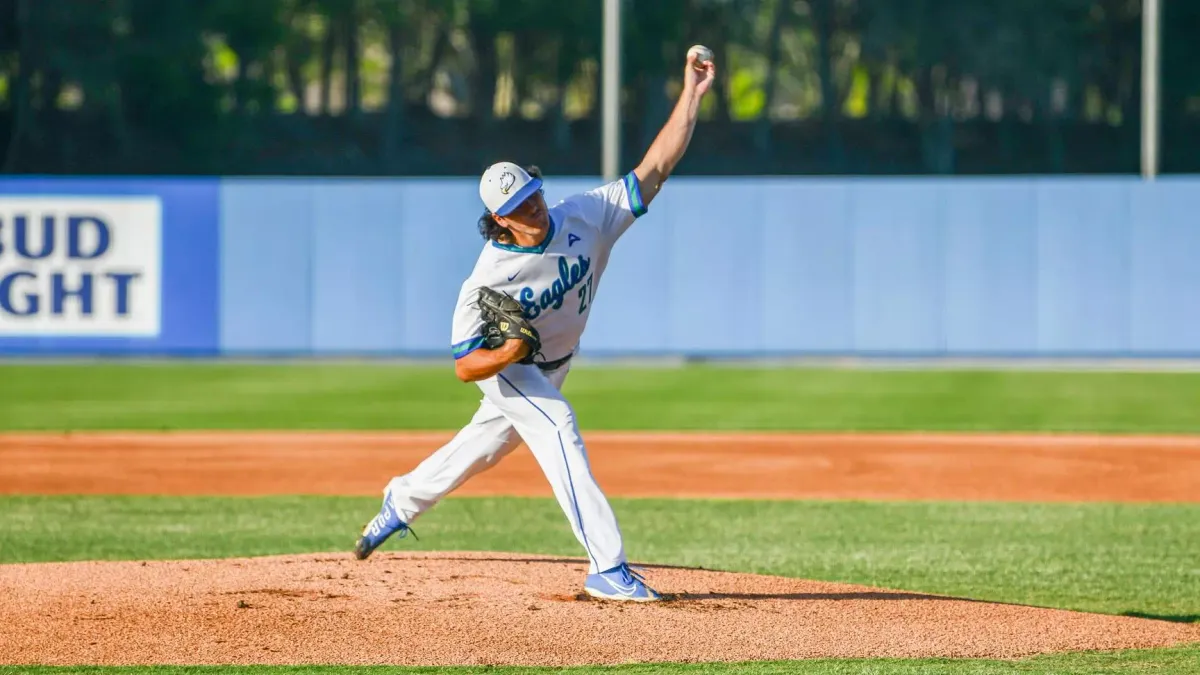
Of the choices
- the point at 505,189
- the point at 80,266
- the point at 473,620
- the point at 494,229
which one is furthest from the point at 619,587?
the point at 80,266

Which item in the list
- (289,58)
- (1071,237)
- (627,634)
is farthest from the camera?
(289,58)

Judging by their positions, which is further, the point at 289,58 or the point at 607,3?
the point at 289,58

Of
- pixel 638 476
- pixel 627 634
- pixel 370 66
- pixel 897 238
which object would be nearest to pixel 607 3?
pixel 897 238

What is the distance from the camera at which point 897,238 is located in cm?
1841

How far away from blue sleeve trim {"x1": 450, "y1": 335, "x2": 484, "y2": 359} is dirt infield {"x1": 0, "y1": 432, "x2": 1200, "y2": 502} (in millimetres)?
4262

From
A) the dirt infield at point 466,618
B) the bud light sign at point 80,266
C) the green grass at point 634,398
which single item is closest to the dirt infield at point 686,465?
the green grass at point 634,398

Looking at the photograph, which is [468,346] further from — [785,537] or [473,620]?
[785,537]

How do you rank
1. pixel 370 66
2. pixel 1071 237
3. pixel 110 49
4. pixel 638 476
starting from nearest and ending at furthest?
pixel 638 476, pixel 1071 237, pixel 110 49, pixel 370 66

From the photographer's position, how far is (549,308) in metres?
6.05

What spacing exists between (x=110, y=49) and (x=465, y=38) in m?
6.31

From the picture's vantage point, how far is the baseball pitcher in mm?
5930

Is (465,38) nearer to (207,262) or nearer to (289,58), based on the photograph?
(289,58)

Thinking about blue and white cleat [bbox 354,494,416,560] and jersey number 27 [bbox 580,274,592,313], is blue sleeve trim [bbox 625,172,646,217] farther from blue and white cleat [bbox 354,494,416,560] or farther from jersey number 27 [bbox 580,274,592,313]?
blue and white cleat [bbox 354,494,416,560]

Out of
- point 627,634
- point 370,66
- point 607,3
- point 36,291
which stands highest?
point 370,66
